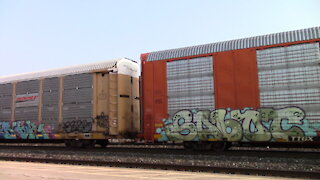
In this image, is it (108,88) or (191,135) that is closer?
(191,135)

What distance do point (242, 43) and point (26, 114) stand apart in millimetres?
11609

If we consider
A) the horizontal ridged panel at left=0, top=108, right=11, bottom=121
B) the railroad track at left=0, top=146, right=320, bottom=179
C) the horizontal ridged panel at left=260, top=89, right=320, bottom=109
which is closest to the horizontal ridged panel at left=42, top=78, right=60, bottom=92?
the horizontal ridged panel at left=0, top=108, right=11, bottom=121

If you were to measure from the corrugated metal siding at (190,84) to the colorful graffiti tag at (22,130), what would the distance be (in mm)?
6964

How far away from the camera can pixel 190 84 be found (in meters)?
11.4

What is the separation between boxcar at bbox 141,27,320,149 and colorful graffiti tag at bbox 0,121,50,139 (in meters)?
5.86

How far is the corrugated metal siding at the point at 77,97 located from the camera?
43.7ft

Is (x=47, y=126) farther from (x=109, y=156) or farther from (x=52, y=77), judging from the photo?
(x=109, y=156)

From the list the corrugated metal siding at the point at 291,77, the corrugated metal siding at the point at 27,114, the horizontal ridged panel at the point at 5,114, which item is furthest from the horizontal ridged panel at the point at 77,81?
the corrugated metal siding at the point at 291,77

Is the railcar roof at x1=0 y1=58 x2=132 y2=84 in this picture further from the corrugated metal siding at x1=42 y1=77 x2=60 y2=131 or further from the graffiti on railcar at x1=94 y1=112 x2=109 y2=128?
the graffiti on railcar at x1=94 y1=112 x2=109 y2=128

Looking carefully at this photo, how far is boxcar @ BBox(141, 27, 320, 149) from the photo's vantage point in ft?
31.2

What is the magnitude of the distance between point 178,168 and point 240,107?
12.2 ft

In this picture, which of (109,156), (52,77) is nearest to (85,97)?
(52,77)

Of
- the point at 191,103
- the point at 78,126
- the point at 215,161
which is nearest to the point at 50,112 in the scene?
the point at 78,126

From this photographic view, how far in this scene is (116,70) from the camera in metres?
13.3
